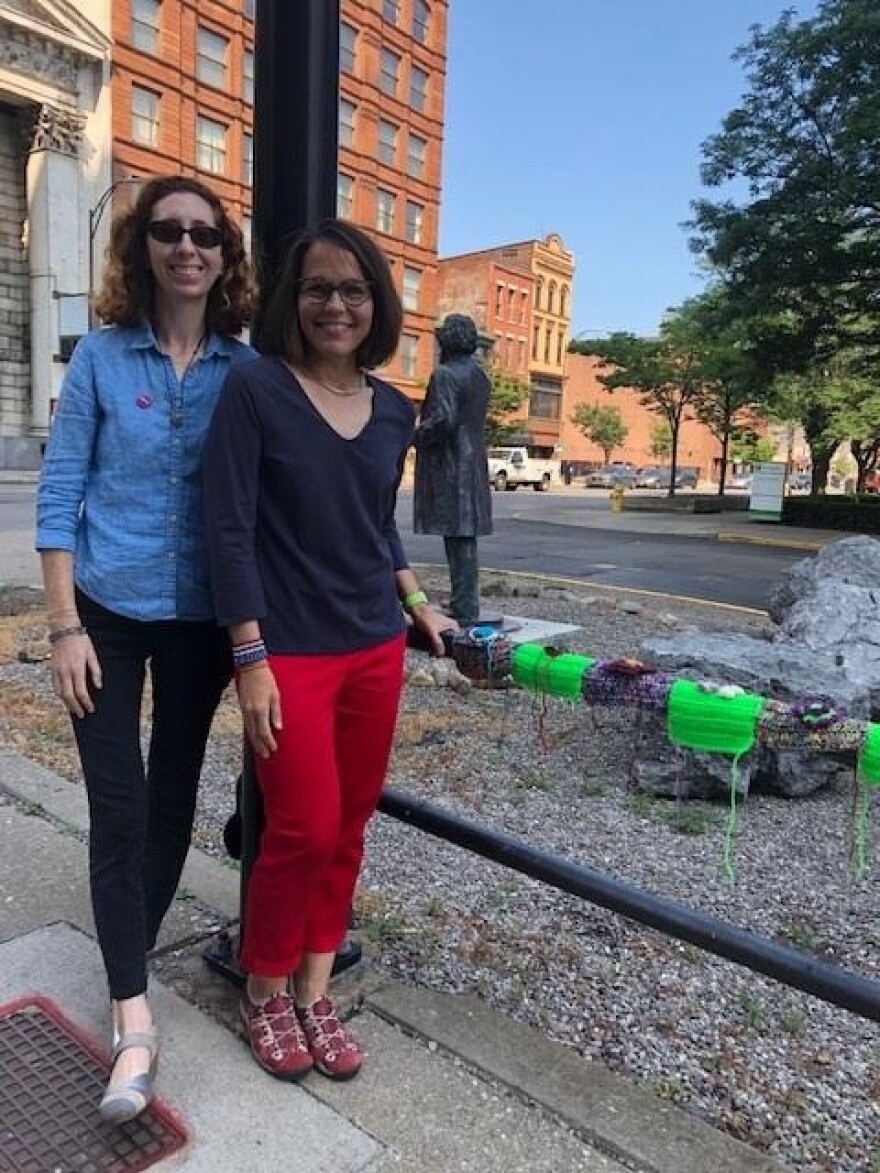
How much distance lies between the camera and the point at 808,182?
16.8m

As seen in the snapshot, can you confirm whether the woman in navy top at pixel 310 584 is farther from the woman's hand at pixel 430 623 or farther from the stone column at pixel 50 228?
the stone column at pixel 50 228

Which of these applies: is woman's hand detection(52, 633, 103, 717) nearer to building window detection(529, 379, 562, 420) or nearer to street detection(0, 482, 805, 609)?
street detection(0, 482, 805, 609)

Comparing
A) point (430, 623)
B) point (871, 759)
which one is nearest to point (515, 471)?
point (871, 759)

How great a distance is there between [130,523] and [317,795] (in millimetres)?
671

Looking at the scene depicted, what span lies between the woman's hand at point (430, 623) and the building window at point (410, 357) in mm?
43430

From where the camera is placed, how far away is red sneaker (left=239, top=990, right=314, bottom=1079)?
2.12 m

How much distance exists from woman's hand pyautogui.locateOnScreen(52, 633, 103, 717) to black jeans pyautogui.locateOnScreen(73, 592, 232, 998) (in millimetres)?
55

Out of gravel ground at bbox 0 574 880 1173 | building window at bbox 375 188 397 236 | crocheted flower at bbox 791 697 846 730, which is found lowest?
gravel ground at bbox 0 574 880 1173

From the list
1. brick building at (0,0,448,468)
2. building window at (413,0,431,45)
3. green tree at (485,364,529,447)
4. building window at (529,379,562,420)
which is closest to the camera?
brick building at (0,0,448,468)

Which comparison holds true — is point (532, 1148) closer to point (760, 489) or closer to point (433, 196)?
point (760, 489)

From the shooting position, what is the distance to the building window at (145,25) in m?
32.5

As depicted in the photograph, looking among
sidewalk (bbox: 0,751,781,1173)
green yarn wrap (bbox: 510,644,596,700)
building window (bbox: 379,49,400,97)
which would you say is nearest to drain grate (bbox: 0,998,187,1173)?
sidewalk (bbox: 0,751,781,1173)

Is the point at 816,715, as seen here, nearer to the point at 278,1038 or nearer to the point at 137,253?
the point at 278,1038

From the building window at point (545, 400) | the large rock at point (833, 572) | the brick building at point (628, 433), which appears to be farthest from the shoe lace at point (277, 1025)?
the brick building at point (628, 433)
